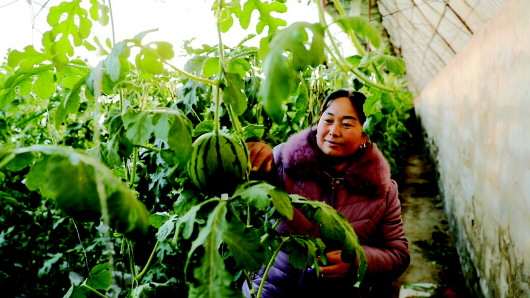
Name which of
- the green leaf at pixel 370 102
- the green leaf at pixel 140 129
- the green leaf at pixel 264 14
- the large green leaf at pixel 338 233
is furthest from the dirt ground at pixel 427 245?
the green leaf at pixel 140 129

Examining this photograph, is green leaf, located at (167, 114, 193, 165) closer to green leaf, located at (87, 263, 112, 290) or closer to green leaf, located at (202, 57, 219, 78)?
green leaf, located at (202, 57, 219, 78)

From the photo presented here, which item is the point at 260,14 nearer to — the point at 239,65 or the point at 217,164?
the point at 239,65

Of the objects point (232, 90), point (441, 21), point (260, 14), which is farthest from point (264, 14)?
point (441, 21)

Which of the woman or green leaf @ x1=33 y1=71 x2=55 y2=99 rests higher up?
green leaf @ x1=33 y1=71 x2=55 y2=99

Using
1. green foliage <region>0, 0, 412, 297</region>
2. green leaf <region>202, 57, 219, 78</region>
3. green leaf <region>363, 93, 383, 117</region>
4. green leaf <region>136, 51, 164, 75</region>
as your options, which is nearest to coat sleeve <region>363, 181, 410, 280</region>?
green foliage <region>0, 0, 412, 297</region>

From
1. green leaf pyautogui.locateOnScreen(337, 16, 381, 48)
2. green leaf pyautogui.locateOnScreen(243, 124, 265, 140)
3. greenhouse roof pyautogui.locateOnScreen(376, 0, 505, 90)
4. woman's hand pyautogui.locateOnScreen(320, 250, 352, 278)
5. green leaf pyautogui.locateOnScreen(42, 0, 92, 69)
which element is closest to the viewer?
green leaf pyautogui.locateOnScreen(337, 16, 381, 48)

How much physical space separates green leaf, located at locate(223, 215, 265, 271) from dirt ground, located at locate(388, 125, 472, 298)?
123 inches

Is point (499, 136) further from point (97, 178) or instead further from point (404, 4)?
point (97, 178)

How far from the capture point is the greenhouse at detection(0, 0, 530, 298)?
75 cm

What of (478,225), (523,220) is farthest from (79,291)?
(478,225)

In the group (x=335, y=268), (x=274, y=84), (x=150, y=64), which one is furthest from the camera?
(x=335, y=268)

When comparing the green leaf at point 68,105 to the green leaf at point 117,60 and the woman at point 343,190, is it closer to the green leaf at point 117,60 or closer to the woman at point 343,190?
the green leaf at point 117,60

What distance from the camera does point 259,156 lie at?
1.38 m

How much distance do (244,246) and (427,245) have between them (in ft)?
14.4
